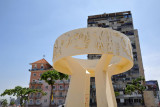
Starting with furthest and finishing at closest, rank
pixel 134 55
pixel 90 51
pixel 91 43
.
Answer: pixel 134 55 → pixel 91 43 → pixel 90 51

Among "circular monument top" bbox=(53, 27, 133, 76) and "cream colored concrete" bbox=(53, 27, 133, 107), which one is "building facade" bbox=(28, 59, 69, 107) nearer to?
"cream colored concrete" bbox=(53, 27, 133, 107)

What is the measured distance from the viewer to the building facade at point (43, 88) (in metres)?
40.9

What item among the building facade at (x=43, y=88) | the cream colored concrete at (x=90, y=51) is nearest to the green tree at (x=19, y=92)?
the building facade at (x=43, y=88)

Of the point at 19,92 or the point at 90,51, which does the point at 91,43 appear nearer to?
the point at 90,51

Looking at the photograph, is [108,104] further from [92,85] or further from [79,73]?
[92,85]

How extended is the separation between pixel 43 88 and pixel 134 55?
32.1 m

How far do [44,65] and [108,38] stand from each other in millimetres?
39036

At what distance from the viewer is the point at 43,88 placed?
43062 millimetres

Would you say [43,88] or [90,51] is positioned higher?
[90,51]

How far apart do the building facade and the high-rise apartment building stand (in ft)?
31.4

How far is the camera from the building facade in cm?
4088

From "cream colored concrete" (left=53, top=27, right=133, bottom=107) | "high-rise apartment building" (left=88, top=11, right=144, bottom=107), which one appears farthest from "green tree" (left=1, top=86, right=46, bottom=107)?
"cream colored concrete" (left=53, top=27, right=133, bottom=107)

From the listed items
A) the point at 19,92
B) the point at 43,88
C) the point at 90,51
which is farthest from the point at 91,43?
the point at 43,88

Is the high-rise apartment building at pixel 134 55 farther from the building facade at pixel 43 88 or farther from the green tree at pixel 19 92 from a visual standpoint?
the green tree at pixel 19 92
